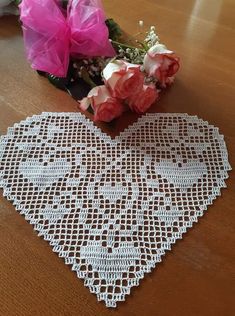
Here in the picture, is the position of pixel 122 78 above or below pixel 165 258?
above

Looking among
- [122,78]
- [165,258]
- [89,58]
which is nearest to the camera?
[165,258]

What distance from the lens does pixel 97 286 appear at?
53 centimetres

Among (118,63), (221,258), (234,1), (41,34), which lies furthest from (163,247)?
(234,1)

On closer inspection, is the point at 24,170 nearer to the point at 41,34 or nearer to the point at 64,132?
the point at 64,132

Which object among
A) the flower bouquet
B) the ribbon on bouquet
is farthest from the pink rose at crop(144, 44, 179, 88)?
the ribbon on bouquet

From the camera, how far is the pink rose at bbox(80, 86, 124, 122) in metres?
0.72

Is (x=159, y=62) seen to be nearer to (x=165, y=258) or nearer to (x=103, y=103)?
(x=103, y=103)

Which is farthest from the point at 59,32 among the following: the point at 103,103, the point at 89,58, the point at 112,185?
the point at 112,185

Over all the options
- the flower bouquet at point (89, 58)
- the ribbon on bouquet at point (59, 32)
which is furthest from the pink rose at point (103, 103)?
the ribbon on bouquet at point (59, 32)

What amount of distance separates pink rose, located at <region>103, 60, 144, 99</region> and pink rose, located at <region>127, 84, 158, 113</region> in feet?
0.07

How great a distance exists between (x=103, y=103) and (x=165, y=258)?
32 cm

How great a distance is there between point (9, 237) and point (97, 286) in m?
0.16

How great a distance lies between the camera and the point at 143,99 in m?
0.75

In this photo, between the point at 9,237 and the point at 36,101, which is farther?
the point at 36,101
